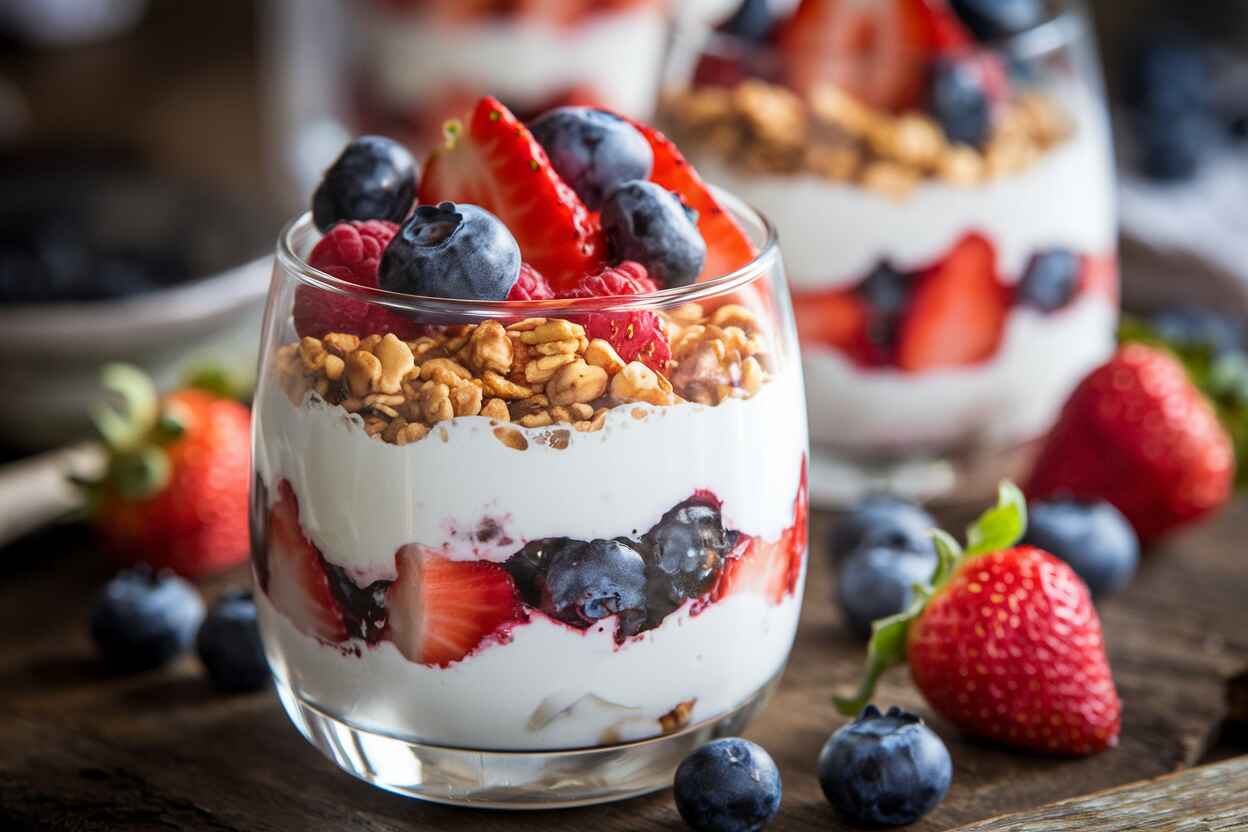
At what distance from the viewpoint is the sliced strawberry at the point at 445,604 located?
0.83 metres

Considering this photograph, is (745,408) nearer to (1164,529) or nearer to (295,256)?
(295,256)

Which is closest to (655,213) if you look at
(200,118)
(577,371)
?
(577,371)

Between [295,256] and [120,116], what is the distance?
239 cm

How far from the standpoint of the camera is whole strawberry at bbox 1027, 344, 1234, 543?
Result: 1.32 metres

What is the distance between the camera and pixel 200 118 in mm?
3141

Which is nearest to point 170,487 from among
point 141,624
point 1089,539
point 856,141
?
point 141,624

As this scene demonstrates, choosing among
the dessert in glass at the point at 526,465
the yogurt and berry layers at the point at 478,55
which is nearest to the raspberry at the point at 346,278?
the dessert in glass at the point at 526,465

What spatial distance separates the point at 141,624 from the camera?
1.13 m

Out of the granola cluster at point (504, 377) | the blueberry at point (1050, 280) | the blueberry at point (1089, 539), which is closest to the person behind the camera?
the granola cluster at point (504, 377)

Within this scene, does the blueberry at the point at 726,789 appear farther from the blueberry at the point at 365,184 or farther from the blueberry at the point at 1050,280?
the blueberry at the point at 1050,280

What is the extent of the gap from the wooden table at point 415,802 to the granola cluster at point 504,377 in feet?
0.90

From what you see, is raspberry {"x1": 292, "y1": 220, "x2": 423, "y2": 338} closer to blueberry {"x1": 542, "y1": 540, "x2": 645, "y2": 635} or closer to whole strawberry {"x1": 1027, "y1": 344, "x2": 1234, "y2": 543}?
blueberry {"x1": 542, "y1": 540, "x2": 645, "y2": 635}

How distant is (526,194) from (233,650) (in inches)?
17.0

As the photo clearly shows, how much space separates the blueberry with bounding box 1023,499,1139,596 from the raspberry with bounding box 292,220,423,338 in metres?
0.63
